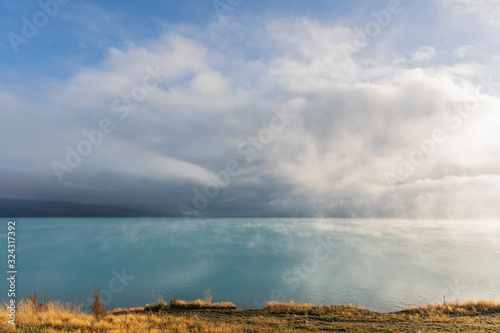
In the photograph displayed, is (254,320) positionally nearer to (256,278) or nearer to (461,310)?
(461,310)

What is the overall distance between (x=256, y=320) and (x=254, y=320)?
5.7 inches

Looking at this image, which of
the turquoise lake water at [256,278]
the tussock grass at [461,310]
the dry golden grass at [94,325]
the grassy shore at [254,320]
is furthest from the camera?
the turquoise lake water at [256,278]

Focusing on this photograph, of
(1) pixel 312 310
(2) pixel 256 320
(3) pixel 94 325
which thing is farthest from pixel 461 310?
(3) pixel 94 325

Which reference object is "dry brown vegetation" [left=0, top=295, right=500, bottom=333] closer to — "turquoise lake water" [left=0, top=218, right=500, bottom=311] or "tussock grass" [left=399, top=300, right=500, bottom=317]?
"tussock grass" [left=399, top=300, right=500, bottom=317]

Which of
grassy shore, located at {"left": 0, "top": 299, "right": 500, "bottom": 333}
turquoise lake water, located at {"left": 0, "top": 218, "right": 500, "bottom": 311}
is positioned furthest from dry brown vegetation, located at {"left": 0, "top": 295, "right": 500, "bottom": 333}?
turquoise lake water, located at {"left": 0, "top": 218, "right": 500, "bottom": 311}

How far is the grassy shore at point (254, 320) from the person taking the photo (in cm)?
1211

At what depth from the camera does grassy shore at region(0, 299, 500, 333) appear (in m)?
12.1

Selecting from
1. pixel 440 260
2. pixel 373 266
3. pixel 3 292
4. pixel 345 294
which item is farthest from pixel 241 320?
pixel 440 260

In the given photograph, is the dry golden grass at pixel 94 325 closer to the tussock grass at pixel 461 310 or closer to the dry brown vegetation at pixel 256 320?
the dry brown vegetation at pixel 256 320

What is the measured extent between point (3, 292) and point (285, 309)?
37928 mm

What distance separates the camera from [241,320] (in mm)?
15523

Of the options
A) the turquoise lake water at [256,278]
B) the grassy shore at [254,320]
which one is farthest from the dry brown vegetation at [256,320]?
the turquoise lake water at [256,278]

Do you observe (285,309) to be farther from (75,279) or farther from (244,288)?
(75,279)

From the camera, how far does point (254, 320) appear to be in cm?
1524
